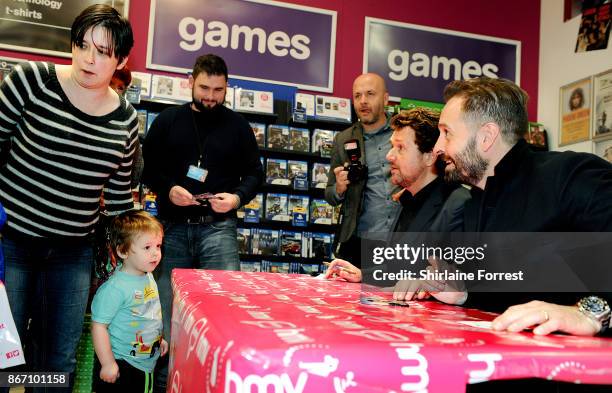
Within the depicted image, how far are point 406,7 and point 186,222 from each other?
407cm

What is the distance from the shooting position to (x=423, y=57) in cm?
575

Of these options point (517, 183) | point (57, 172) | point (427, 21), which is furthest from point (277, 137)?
point (517, 183)

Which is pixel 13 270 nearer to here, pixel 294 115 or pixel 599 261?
pixel 599 261

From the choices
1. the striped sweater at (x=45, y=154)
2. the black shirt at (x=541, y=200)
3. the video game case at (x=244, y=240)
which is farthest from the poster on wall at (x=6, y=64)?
the black shirt at (x=541, y=200)

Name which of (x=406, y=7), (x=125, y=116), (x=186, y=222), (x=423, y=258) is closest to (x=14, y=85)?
(x=125, y=116)

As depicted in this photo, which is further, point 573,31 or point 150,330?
point 573,31

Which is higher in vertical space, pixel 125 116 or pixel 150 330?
pixel 125 116

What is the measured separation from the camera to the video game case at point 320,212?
4836mm

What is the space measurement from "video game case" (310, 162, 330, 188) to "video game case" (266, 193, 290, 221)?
307 millimetres

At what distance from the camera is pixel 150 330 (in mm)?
2199

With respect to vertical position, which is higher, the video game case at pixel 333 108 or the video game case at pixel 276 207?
the video game case at pixel 333 108

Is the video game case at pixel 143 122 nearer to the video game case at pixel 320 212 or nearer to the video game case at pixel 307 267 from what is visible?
the video game case at pixel 320 212

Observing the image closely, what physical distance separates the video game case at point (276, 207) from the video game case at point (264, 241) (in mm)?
154

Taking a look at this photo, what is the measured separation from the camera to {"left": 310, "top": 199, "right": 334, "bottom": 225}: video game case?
15.9ft
